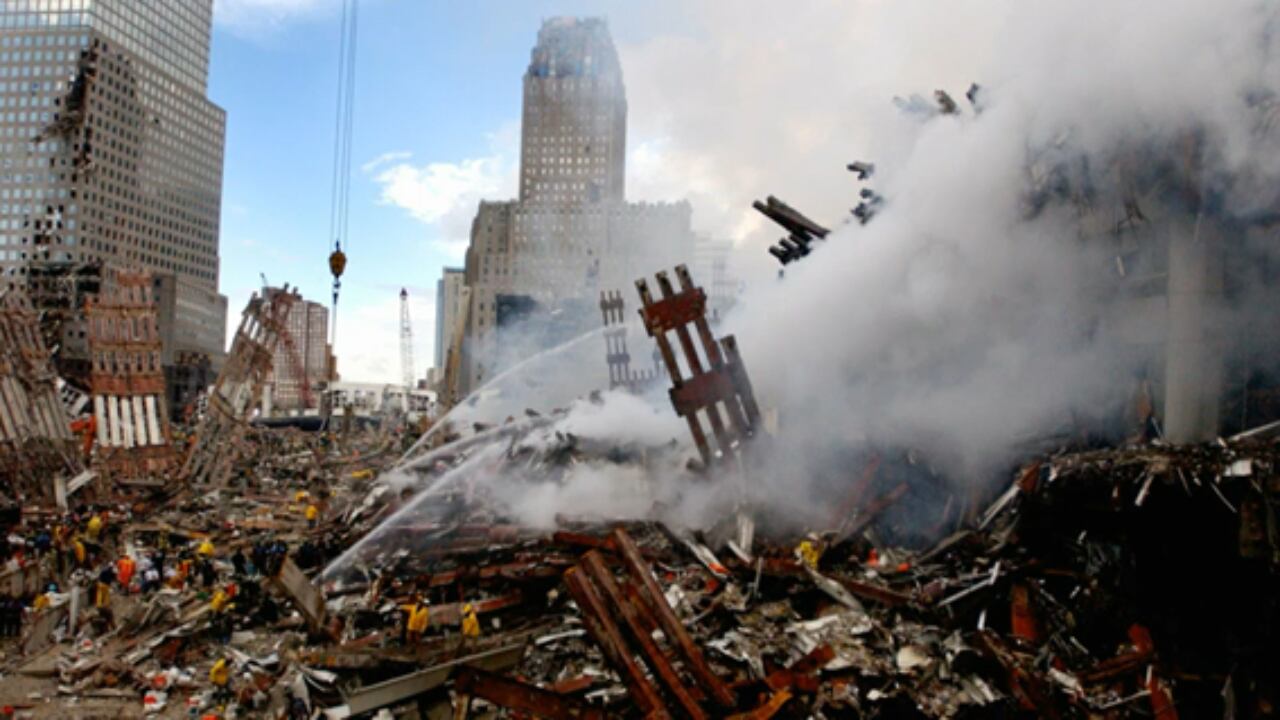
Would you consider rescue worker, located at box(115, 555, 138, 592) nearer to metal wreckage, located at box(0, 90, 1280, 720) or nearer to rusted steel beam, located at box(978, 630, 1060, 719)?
metal wreckage, located at box(0, 90, 1280, 720)

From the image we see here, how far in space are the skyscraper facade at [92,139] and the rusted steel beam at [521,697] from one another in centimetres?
9172

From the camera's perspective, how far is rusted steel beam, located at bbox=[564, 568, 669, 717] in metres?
6.26

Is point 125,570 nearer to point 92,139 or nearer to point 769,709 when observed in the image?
point 769,709

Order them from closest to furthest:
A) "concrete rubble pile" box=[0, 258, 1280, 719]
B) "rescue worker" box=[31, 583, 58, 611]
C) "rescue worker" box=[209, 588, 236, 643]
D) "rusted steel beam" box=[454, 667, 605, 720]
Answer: "rusted steel beam" box=[454, 667, 605, 720]
"concrete rubble pile" box=[0, 258, 1280, 719]
"rescue worker" box=[209, 588, 236, 643]
"rescue worker" box=[31, 583, 58, 611]

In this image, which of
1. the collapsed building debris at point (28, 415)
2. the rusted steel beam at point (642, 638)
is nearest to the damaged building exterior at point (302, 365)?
the collapsed building debris at point (28, 415)

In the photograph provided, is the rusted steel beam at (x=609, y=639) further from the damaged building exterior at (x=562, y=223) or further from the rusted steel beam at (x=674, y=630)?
the damaged building exterior at (x=562, y=223)

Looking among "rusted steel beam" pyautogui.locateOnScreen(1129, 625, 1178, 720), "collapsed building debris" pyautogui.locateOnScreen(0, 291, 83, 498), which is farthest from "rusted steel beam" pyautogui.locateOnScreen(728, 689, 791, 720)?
"collapsed building debris" pyautogui.locateOnScreen(0, 291, 83, 498)

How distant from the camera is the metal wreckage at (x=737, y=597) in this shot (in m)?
7.19

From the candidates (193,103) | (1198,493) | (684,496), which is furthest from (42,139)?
(1198,493)

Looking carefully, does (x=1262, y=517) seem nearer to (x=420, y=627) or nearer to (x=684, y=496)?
(x=684, y=496)

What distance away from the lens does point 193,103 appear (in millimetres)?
102438

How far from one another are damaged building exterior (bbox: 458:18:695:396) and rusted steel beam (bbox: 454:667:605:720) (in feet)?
205

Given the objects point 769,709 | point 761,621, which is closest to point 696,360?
point 761,621

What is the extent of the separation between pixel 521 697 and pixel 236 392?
2791 centimetres
